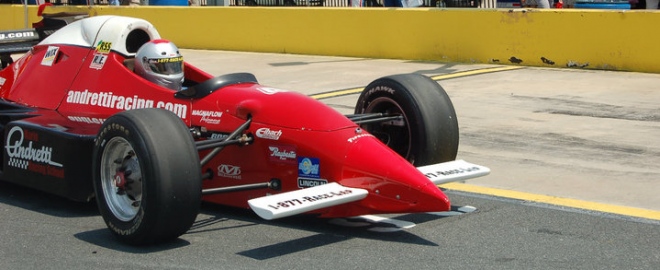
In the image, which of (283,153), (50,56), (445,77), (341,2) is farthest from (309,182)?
(341,2)

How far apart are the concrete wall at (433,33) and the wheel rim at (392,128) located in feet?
24.5

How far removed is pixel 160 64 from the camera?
7434 mm

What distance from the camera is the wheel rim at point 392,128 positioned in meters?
7.36

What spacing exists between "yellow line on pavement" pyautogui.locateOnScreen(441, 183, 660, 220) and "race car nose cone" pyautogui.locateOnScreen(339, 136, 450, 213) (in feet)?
5.06

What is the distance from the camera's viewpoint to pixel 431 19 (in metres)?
16.2

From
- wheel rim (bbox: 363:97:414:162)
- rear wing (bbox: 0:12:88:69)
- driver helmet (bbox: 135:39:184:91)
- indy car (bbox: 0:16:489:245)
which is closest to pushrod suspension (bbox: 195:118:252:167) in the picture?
indy car (bbox: 0:16:489:245)

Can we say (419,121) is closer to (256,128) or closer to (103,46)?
(256,128)

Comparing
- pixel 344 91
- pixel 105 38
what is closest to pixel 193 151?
pixel 105 38

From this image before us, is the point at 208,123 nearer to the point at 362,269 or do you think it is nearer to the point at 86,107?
the point at 86,107

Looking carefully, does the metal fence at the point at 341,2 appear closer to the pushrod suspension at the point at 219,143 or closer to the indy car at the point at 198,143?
the indy car at the point at 198,143

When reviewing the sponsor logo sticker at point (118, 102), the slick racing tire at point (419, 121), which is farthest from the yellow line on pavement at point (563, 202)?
the sponsor logo sticker at point (118, 102)

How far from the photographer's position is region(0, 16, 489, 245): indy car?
19.4 feet

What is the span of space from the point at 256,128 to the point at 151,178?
1.01m

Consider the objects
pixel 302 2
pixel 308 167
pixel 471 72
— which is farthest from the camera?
pixel 302 2
